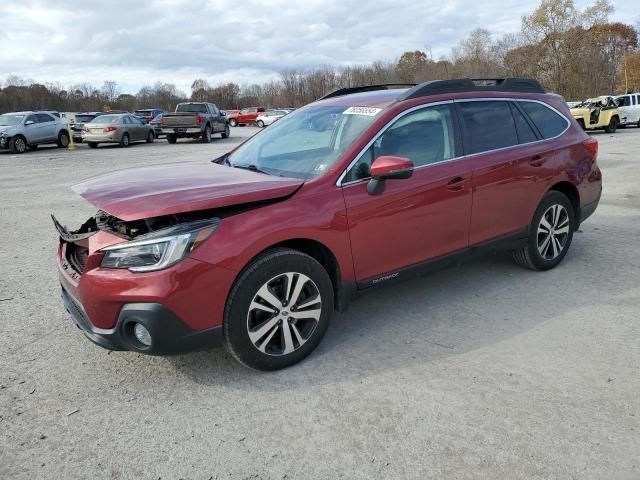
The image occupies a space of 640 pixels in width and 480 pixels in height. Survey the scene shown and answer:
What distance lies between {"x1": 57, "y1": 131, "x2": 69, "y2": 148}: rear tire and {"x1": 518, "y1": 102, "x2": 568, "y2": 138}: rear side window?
928 inches

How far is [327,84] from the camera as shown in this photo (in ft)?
314

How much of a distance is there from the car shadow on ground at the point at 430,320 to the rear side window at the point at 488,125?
4.22 ft

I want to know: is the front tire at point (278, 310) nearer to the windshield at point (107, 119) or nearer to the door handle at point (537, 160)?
the door handle at point (537, 160)

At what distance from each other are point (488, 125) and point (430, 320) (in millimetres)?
1782

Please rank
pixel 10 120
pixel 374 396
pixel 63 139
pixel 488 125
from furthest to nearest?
1. pixel 63 139
2. pixel 10 120
3. pixel 488 125
4. pixel 374 396

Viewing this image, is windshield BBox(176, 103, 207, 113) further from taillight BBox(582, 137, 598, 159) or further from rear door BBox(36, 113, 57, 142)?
taillight BBox(582, 137, 598, 159)

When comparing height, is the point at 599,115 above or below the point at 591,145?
above

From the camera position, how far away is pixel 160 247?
115 inches

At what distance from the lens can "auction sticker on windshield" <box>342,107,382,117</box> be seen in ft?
12.8

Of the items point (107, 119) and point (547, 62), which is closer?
point (107, 119)

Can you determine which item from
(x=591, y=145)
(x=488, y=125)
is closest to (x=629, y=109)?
(x=591, y=145)

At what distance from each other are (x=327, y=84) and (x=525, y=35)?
43690 millimetres

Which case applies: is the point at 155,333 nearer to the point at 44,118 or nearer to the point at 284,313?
the point at 284,313

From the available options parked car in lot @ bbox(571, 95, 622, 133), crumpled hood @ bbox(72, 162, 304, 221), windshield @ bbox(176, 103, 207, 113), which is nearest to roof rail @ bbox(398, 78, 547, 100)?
crumpled hood @ bbox(72, 162, 304, 221)
